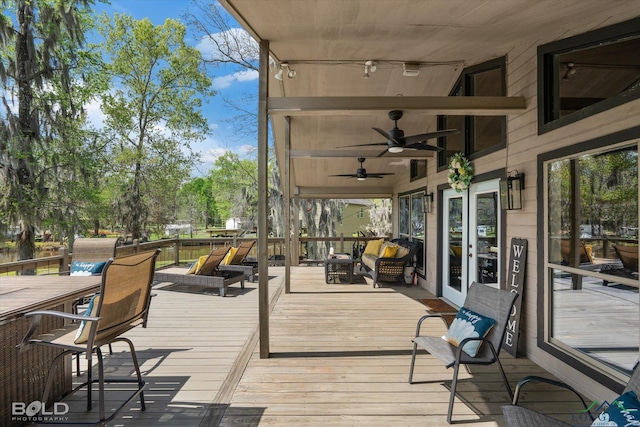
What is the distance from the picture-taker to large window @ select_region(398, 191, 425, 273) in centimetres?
706

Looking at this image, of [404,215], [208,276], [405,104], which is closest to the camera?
[405,104]

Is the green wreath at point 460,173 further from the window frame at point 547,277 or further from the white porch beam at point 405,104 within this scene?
the window frame at point 547,277

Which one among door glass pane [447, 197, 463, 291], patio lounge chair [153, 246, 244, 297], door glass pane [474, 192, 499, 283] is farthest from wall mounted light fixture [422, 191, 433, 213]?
patio lounge chair [153, 246, 244, 297]

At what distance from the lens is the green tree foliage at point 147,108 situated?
14078 mm

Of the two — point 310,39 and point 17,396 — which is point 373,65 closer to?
point 310,39

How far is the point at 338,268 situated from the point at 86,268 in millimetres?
4752

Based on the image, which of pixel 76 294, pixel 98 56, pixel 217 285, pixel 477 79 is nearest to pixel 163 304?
pixel 217 285

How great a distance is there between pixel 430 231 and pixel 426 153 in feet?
4.91

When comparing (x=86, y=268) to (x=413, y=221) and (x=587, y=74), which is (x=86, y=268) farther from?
(x=413, y=221)

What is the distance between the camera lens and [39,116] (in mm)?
9445

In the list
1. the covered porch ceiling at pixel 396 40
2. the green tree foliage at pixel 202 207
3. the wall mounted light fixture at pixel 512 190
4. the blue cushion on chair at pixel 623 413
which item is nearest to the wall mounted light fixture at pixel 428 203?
the covered porch ceiling at pixel 396 40

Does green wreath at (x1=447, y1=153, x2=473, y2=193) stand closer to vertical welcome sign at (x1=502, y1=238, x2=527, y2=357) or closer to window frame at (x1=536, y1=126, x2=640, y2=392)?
vertical welcome sign at (x1=502, y1=238, x2=527, y2=357)

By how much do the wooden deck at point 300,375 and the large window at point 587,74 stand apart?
7.56ft

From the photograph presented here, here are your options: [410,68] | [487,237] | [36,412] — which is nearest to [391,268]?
[487,237]
